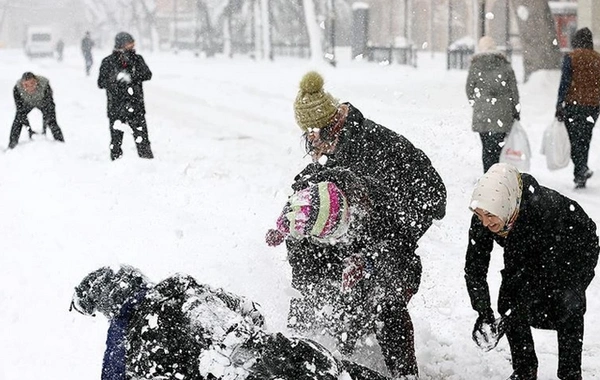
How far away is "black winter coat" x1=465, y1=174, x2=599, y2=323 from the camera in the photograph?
388 centimetres

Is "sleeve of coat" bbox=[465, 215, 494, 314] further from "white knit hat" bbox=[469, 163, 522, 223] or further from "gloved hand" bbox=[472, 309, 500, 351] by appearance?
"white knit hat" bbox=[469, 163, 522, 223]

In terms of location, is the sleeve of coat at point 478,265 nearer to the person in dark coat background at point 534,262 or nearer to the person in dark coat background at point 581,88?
the person in dark coat background at point 534,262

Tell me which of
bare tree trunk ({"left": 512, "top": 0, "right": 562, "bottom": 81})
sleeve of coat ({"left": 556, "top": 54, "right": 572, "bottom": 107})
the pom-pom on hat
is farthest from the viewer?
bare tree trunk ({"left": 512, "top": 0, "right": 562, "bottom": 81})

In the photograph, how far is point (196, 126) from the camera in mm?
15938

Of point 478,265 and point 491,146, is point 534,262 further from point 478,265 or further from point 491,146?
point 491,146

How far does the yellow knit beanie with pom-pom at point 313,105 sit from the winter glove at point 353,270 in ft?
2.64

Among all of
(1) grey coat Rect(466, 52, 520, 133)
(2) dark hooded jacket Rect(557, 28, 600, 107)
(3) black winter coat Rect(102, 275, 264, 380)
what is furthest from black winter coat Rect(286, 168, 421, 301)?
(2) dark hooded jacket Rect(557, 28, 600, 107)

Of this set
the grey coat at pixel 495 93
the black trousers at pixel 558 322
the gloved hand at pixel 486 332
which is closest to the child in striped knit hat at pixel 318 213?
the gloved hand at pixel 486 332

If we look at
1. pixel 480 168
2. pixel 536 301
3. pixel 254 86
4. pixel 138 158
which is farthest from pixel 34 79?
pixel 254 86

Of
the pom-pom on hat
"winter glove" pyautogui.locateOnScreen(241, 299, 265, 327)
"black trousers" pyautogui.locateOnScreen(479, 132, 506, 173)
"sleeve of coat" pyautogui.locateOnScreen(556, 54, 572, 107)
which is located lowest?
"black trousers" pyautogui.locateOnScreen(479, 132, 506, 173)

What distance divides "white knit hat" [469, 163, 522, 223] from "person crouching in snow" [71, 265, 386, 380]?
96cm

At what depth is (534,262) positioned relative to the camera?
397cm

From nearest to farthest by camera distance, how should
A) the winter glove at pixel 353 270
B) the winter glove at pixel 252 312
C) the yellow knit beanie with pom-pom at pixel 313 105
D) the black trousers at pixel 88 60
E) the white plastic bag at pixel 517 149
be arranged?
the winter glove at pixel 252 312 → the winter glove at pixel 353 270 → the yellow knit beanie with pom-pom at pixel 313 105 → the white plastic bag at pixel 517 149 → the black trousers at pixel 88 60

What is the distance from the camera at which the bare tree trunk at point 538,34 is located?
19047mm
